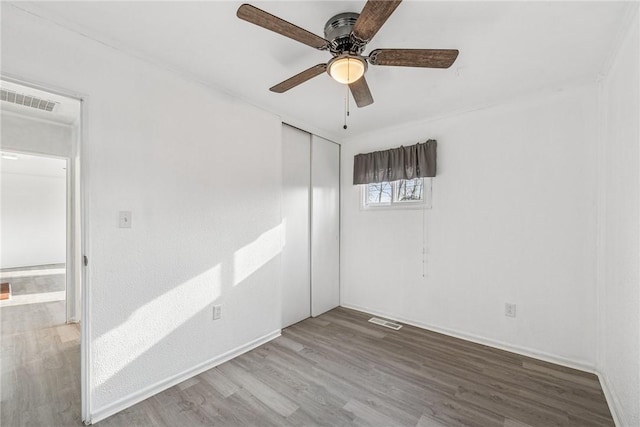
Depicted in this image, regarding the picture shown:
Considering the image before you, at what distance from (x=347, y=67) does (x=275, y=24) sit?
0.47 metres

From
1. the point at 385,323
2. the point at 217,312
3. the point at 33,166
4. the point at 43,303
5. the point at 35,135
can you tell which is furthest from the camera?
the point at 33,166

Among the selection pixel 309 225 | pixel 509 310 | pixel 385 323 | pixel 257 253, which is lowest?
pixel 385 323

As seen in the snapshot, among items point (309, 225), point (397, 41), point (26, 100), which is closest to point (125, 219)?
point (26, 100)

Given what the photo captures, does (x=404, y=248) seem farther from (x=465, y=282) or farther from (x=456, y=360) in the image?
(x=456, y=360)

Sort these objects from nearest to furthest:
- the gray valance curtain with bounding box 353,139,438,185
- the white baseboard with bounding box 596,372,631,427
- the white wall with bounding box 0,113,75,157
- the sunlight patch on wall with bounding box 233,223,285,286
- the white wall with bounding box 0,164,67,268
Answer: the white baseboard with bounding box 596,372,631,427
the sunlight patch on wall with bounding box 233,223,285,286
the white wall with bounding box 0,113,75,157
the gray valance curtain with bounding box 353,139,438,185
the white wall with bounding box 0,164,67,268

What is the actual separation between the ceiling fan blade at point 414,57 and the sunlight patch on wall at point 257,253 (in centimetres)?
188

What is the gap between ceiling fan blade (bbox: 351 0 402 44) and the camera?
3.66 ft

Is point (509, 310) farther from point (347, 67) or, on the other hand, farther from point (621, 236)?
point (347, 67)

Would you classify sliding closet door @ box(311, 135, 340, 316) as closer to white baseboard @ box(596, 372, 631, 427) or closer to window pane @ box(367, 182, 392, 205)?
window pane @ box(367, 182, 392, 205)

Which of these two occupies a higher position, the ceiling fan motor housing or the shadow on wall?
the ceiling fan motor housing

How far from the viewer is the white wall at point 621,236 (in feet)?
4.75

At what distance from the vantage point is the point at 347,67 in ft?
5.05

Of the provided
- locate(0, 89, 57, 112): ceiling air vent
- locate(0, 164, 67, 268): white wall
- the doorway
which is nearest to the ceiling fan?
the doorway

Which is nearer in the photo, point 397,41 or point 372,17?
point 372,17
